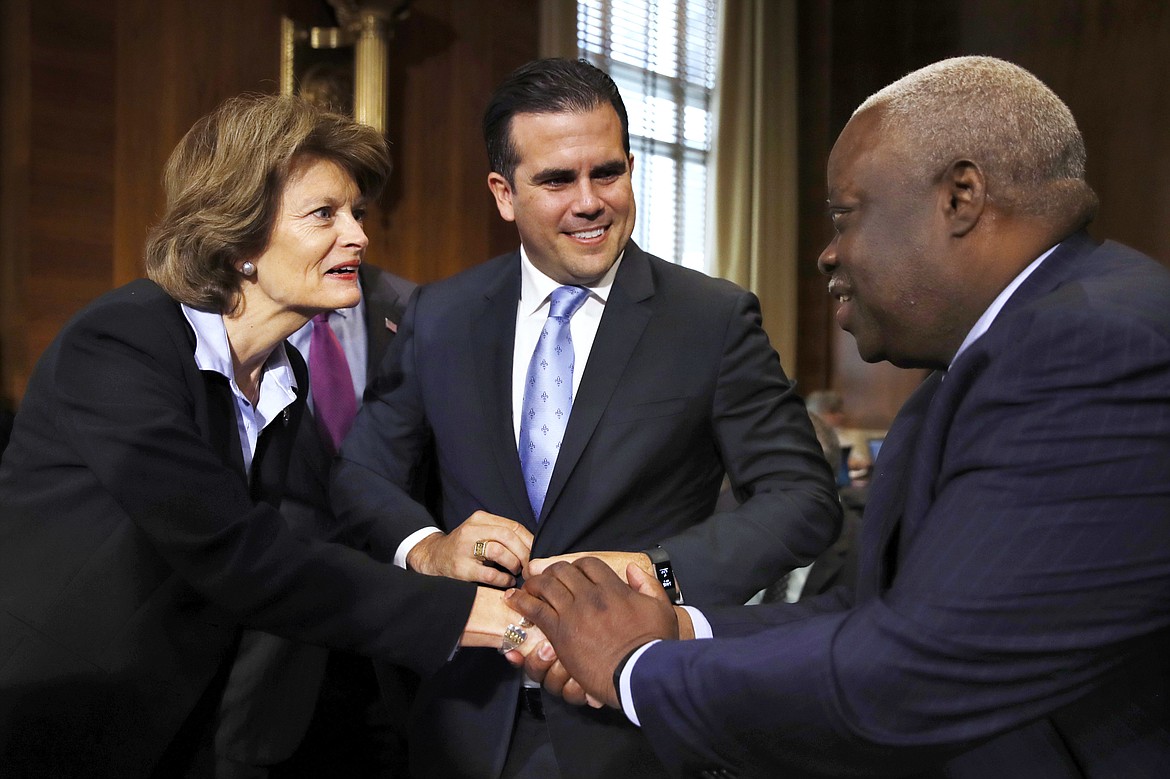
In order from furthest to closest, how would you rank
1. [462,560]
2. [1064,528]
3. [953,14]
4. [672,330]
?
[953,14] → [672,330] → [462,560] → [1064,528]

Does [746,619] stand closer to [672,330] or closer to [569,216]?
[672,330]

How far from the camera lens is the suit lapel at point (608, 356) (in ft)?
6.34

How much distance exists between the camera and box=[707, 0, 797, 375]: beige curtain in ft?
27.3

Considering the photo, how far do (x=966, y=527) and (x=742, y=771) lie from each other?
16.9 inches

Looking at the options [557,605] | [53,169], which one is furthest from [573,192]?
[53,169]

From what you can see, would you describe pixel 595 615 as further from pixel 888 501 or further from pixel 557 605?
pixel 888 501

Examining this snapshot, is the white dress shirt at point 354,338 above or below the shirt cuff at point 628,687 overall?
above

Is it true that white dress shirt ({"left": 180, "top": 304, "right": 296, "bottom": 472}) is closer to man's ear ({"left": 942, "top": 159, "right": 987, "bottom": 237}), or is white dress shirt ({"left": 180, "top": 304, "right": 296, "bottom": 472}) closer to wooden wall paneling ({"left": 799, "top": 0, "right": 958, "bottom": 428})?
man's ear ({"left": 942, "top": 159, "right": 987, "bottom": 237})

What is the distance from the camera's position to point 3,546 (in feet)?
6.01

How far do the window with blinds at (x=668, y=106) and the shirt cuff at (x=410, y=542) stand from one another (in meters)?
6.07

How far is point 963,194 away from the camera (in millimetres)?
1325

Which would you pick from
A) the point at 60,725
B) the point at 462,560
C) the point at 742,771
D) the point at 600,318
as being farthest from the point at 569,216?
the point at 60,725

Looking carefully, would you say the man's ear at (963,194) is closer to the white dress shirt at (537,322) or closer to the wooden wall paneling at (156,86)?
the white dress shirt at (537,322)

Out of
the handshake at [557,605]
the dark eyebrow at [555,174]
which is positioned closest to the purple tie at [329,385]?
the handshake at [557,605]
